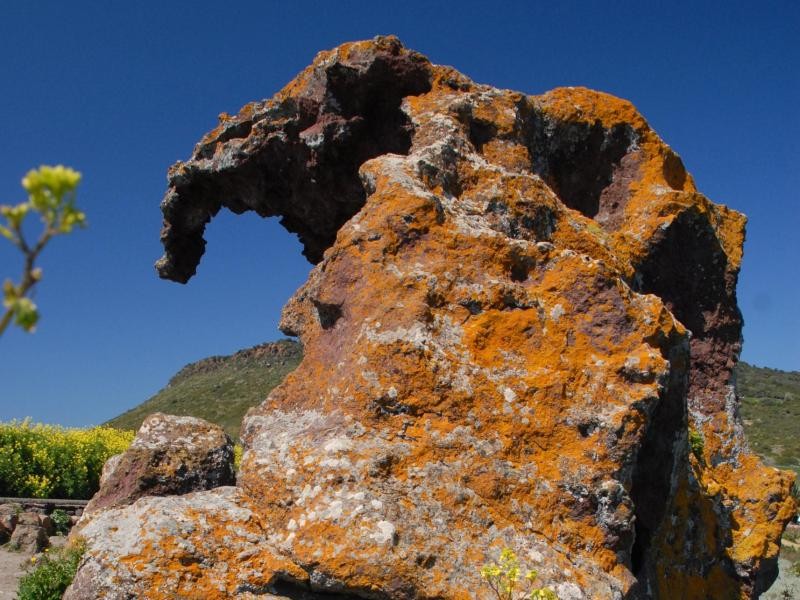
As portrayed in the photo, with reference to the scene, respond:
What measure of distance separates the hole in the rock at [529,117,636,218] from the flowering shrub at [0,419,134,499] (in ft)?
37.1

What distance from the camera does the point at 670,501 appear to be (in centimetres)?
596

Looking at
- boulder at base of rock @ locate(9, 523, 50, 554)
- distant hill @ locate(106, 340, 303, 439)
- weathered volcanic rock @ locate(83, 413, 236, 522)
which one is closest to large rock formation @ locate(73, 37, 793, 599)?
weathered volcanic rock @ locate(83, 413, 236, 522)

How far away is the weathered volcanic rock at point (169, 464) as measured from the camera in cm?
619

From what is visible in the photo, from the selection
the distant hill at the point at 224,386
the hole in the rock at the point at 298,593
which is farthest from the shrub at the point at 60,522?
the distant hill at the point at 224,386

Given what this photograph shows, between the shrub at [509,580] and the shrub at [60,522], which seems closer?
the shrub at [509,580]

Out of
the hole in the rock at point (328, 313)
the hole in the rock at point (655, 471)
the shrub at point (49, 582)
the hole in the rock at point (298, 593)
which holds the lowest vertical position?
the shrub at point (49, 582)

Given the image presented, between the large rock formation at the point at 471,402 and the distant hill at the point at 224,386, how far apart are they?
117ft

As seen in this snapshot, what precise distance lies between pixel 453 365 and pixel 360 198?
4.13 m

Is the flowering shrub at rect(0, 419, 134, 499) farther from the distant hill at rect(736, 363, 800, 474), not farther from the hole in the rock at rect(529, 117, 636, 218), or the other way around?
the distant hill at rect(736, 363, 800, 474)

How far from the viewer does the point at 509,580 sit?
143 inches

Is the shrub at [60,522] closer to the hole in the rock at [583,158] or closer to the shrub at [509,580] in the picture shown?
the hole in the rock at [583,158]

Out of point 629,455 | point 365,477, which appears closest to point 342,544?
point 365,477

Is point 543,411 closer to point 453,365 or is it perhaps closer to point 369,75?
point 453,365

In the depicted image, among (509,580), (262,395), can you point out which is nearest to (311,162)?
(509,580)
